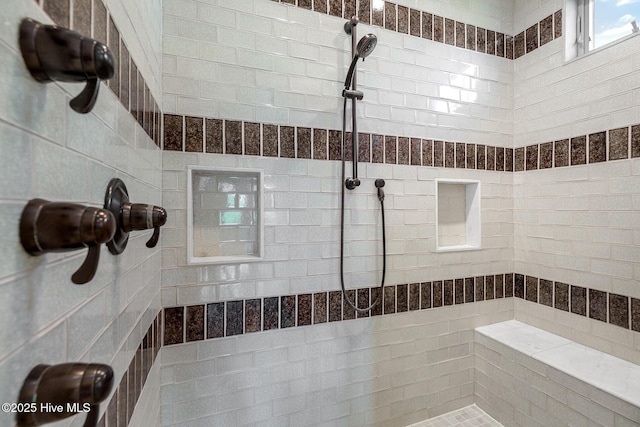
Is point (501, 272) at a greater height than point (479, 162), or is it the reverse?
point (479, 162)

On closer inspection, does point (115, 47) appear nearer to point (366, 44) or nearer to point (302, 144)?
point (302, 144)

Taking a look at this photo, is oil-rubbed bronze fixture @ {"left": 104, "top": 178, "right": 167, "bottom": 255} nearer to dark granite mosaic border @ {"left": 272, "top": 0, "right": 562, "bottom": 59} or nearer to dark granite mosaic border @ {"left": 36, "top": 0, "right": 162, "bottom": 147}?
dark granite mosaic border @ {"left": 36, "top": 0, "right": 162, "bottom": 147}

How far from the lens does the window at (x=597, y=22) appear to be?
1634 millimetres

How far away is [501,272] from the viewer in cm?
214

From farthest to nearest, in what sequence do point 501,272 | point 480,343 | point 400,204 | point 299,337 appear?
point 501,272, point 480,343, point 400,204, point 299,337

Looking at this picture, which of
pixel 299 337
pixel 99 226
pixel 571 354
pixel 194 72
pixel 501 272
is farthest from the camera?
pixel 501 272

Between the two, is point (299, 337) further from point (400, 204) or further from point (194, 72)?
point (194, 72)

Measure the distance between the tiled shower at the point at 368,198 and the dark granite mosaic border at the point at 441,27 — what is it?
13 millimetres

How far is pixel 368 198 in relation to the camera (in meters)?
1.72

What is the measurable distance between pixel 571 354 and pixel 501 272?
2.01 feet

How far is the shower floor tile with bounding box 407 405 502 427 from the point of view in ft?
6.07

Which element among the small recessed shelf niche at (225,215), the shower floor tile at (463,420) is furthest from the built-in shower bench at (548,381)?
the small recessed shelf niche at (225,215)

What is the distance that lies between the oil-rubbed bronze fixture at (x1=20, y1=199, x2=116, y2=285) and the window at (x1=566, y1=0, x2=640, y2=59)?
2525 millimetres

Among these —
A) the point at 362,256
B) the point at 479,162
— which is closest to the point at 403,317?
the point at 362,256
